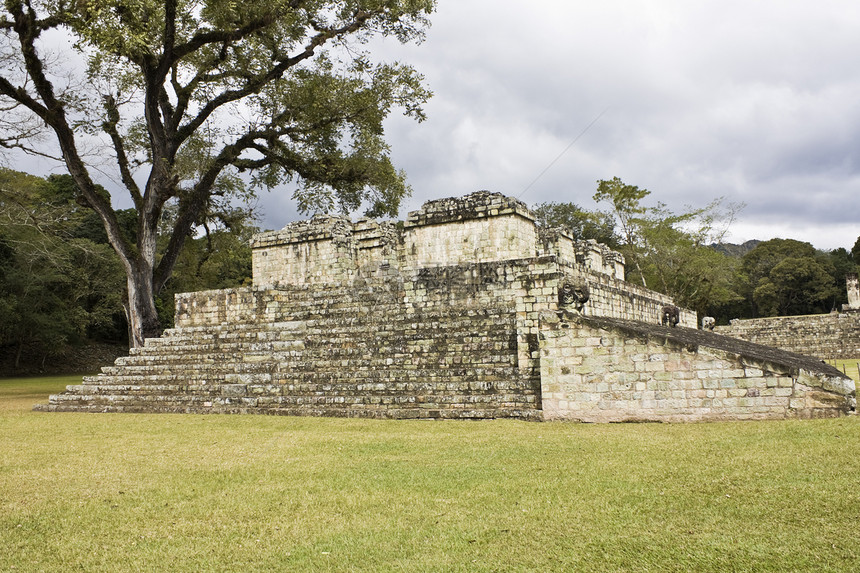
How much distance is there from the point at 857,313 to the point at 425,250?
19.8 metres

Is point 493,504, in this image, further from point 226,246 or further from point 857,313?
point 857,313

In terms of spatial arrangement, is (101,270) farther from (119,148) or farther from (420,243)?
(420,243)

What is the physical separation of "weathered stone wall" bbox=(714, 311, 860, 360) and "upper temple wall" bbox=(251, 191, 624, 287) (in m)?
10.4

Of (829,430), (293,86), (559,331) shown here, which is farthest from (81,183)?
(829,430)

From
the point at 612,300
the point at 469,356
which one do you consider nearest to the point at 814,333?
the point at 612,300

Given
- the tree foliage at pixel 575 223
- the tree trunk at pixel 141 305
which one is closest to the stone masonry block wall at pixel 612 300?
the tree trunk at pixel 141 305

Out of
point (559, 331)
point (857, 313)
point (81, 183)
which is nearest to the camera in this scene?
point (559, 331)

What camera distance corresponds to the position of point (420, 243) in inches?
672

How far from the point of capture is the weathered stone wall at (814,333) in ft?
80.1

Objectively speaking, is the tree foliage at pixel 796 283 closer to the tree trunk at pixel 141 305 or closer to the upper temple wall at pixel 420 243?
the upper temple wall at pixel 420 243

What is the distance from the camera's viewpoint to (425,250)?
1702cm

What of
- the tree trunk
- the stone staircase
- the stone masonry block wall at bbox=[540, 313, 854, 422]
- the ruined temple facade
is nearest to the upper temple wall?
the ruined temple facade

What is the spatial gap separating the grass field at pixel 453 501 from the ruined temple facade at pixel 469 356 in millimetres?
557

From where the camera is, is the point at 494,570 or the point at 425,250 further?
→ the point at 425,250
